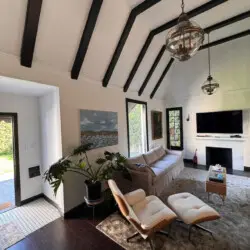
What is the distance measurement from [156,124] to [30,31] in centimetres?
475

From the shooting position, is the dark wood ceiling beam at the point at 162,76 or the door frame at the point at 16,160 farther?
the dark wood ceiling beam at the point at 162,76

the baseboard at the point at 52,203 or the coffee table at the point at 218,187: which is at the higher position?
the coffee table at the point at 218,187

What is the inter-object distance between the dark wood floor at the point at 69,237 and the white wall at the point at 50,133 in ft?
1.26

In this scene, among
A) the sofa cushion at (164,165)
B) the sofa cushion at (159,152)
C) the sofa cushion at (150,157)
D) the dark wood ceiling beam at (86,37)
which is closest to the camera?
the dark wood ceiling beam at (86,37)

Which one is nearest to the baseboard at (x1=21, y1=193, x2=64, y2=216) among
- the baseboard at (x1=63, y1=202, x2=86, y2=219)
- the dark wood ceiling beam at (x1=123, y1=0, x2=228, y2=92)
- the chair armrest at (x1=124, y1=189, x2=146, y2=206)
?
the baseboard at (x1=63, y1=202, x2=86, y2=219)

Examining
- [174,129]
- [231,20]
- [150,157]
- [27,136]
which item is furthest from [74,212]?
[231,20]

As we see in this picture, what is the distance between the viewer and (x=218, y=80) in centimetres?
493

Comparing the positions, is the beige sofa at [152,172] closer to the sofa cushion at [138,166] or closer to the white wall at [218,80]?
the sofa cushion at [138,166]

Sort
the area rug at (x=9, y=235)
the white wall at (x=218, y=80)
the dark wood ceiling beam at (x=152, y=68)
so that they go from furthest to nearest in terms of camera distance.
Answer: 1. the white wall at (x=218, y=80)
2. the dark wood ceiling beam at (x=152, y=68)
3. the area rug at (x=9, y=235)

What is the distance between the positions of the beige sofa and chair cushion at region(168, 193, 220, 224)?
75cm

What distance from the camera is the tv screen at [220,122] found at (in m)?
4.81

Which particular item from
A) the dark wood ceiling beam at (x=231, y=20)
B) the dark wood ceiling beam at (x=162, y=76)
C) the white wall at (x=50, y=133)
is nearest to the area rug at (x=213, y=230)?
the white wall at (x=50, y=133)

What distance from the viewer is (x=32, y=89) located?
114 inches

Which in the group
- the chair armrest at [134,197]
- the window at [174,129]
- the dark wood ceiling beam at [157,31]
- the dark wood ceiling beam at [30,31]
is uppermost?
the dark wood ceiling beam at [157,31]
